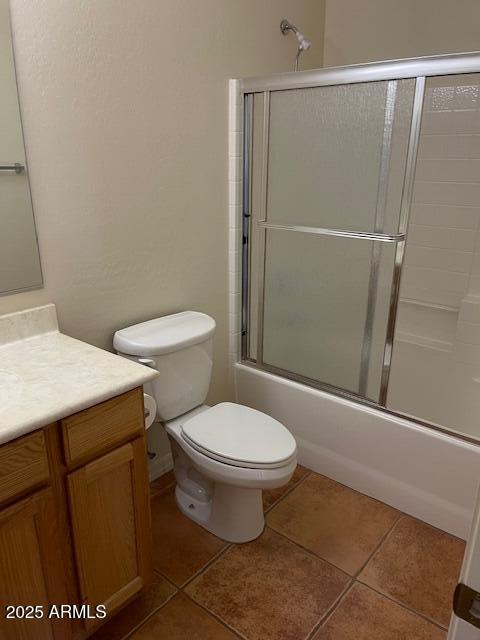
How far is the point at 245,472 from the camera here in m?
1.63

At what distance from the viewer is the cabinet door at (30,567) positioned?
1.10 m

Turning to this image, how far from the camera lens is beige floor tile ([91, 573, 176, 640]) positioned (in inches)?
59.2

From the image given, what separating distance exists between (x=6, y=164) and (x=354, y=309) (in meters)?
1.47

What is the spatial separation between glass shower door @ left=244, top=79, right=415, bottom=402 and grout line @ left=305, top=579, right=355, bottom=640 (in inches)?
28.8

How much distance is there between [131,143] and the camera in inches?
68.9

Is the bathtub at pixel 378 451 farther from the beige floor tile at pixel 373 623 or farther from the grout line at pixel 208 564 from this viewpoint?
the grout line at pixel 208 564

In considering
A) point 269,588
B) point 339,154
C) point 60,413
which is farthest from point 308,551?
point 339,154

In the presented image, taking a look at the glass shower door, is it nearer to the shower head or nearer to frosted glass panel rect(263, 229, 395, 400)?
frosted glass panel rect(263, 229, 395, 400)

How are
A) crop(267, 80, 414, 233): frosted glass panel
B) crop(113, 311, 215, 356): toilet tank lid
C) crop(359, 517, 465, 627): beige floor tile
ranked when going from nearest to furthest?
crop(359, 517, 465, 627): beige floor tile
crop(113, 311, 215, 356): toilet tank lid
crop(267, 80, 414, 233): frosted glass panel

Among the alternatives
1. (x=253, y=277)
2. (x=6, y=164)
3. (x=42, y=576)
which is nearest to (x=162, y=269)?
(x=253, y=277)

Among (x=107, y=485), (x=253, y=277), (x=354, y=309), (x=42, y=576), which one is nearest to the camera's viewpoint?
(x=42, y=576)

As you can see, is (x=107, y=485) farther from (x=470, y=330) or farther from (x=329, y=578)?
(x=470, y=330)

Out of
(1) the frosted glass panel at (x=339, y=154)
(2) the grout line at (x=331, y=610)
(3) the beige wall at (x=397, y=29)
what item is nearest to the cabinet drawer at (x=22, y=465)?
(2) the grout line at (x=331, y=610)

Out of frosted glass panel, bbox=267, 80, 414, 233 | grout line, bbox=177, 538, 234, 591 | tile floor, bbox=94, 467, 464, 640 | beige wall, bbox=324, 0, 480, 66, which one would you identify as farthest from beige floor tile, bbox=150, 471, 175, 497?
beige wall, bbox=324, 0, 480, 66
